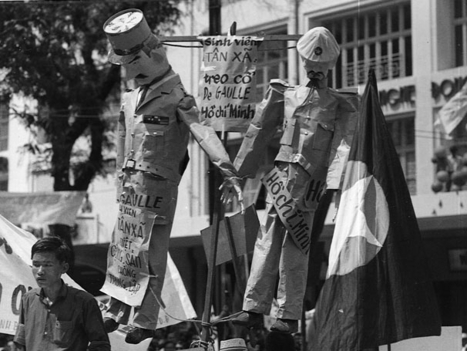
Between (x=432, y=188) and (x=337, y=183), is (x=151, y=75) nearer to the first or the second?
(x=337, y=183)

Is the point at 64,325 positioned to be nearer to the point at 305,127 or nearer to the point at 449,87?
the point at 305,127

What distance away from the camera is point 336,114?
5.84m

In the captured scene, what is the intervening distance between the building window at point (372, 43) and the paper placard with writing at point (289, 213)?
2.99 m

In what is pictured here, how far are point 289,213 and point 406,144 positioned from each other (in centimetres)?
327

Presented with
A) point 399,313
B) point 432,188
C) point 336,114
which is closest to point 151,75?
point 336,114

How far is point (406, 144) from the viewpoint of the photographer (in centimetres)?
875

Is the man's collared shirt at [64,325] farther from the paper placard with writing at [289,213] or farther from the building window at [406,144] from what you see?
the building window at [406,144]

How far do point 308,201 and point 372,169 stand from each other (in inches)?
16.4

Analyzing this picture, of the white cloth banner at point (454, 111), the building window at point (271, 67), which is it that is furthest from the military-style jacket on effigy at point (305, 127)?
the building window at point (271, 67)

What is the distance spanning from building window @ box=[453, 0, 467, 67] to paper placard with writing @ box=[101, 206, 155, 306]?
9.40 ft

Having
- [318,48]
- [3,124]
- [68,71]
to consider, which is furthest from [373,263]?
[68,71]

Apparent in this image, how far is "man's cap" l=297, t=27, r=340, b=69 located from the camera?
5.75 m

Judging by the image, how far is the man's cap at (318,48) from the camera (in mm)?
5750

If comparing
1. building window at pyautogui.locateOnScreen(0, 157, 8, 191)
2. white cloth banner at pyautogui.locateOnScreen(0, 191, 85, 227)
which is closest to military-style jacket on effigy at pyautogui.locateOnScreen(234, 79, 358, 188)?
white cloth banner at pyautogui.locateOnScreen(0, 191, 85, 227)
